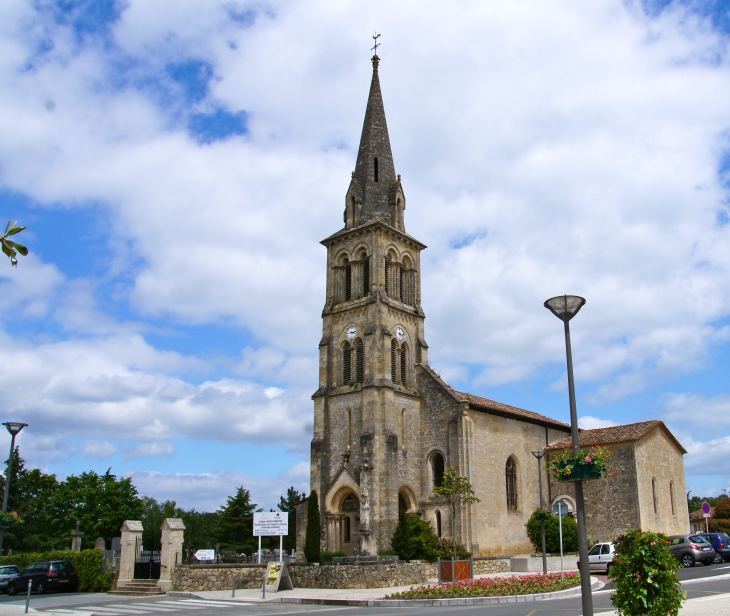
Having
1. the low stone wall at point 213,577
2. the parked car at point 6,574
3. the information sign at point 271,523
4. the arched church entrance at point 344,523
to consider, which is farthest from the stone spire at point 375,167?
the parked car at point 6,574

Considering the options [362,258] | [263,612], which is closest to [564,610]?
[263,612]

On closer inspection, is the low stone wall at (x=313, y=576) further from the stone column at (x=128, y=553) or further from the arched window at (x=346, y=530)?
the arched window at (x=346, y=530)

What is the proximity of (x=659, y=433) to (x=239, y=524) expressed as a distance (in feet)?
137

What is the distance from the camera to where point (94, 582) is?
3031 cm

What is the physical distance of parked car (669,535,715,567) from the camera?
3023 centimetres

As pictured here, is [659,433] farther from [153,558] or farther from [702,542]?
[153,558]

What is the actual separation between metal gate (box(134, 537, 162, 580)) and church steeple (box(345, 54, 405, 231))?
22498 mm

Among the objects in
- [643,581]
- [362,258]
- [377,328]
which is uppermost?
[362,258]

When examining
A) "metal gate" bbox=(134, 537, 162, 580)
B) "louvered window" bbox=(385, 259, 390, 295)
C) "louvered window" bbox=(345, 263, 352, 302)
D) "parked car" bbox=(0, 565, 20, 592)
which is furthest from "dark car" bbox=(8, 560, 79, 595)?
"louvered window" bbox=(385, 259, 390, 295)

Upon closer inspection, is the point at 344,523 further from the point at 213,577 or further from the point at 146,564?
the point at 146,564

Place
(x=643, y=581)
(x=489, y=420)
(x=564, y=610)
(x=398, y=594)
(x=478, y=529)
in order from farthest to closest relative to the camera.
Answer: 1. (x=489, y=420)
2. (x=478, y=529)
3. (x=398, y=594)
4. (x=564, y=610)
5. (x=643, y=581)

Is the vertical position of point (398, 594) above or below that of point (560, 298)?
below

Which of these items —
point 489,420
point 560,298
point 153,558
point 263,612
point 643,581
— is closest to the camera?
point 643,581

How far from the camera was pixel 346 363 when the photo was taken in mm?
41094
